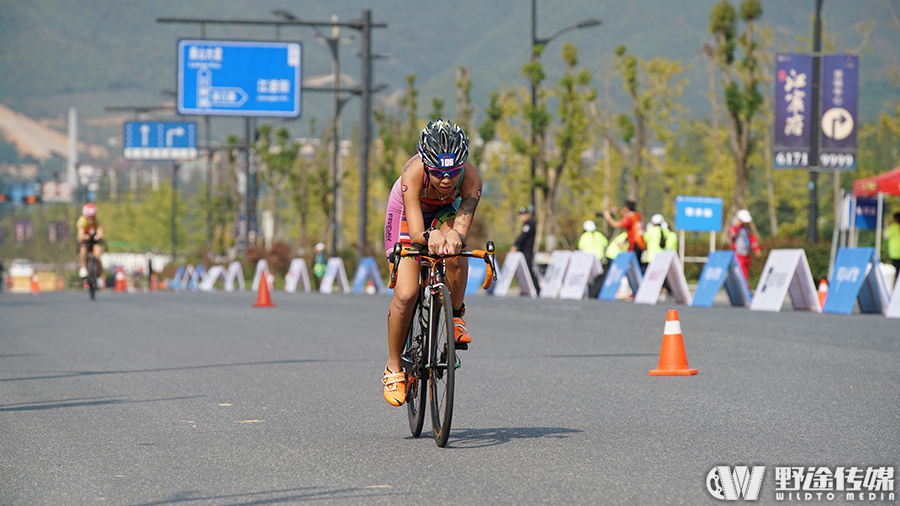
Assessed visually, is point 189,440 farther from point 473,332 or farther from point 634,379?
point 473,332

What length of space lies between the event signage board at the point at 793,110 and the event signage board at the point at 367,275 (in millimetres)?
11668

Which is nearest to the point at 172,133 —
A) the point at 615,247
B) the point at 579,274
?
the point at 579,274

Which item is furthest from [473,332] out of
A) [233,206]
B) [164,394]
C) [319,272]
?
[233,206]

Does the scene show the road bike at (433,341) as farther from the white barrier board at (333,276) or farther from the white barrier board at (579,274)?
the white barrier board at (333,276)

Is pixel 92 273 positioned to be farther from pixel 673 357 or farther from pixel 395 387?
pixel 395 387

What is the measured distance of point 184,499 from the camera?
210 inches

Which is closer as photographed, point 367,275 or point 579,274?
point 579,274

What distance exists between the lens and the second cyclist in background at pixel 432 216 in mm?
6520

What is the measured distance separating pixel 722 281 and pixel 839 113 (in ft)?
26.9

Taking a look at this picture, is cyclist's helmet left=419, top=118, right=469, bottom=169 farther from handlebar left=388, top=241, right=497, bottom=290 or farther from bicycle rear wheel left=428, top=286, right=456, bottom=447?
bicycle rear wheel left=428, top=286, right=456, bottom=447

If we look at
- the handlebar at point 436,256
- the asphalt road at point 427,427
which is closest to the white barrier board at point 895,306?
the asphalt road at point 427,427

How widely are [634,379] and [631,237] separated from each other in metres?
14.8

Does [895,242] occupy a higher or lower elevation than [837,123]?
lower
